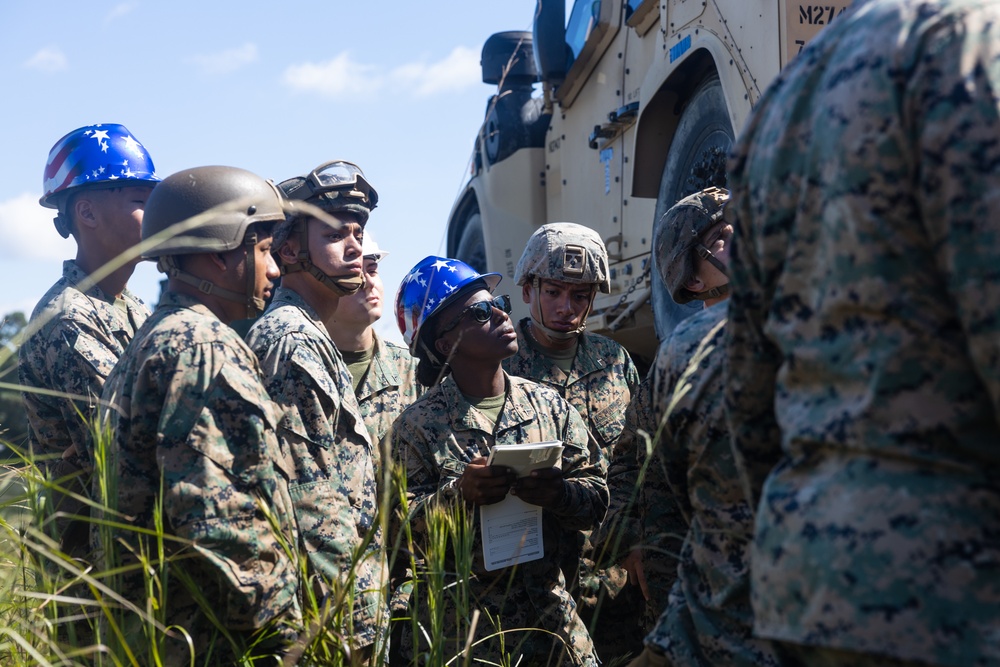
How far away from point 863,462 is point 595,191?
522 centimetres

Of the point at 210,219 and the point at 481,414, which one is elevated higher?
the point at 210,219

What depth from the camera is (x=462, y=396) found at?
11.8ft

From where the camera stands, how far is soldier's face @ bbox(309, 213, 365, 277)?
10.9 feet

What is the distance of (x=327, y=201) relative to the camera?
3469mm

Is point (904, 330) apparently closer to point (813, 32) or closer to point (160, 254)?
point (160, 254)

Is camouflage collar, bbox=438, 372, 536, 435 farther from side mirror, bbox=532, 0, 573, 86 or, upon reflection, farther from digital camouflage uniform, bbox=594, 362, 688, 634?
side mirror, bbox=532, 0, 573, 86

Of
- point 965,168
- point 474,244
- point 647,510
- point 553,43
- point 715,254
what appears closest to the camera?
point 965,168

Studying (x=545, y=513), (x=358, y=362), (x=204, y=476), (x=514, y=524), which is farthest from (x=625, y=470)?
(x=204, y=476)

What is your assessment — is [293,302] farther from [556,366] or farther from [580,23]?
[580,23]

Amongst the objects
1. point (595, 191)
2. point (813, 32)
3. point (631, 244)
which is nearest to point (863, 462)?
point (813, 32)

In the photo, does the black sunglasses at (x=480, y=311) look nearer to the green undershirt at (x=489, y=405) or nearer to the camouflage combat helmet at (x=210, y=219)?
the green undershirt at (x=489, y=405)

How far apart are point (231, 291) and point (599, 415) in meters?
2.00

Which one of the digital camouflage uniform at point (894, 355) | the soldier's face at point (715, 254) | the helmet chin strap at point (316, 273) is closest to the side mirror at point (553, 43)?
the soldier's face at point (715, 254)

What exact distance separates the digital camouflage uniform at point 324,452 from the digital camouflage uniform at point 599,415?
3.13 feet
